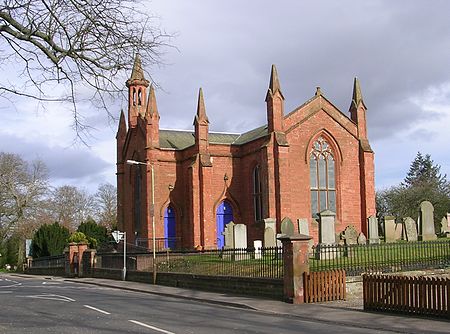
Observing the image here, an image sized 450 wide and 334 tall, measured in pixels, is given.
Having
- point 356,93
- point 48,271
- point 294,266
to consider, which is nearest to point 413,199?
point 356,93

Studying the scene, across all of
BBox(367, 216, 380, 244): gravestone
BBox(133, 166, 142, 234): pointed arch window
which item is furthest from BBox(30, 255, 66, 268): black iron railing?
BBox(367, 216, 380, 244): gravestone

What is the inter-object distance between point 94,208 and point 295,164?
60090 millimetres

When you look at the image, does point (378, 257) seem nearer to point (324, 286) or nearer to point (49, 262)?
point (324, 286)

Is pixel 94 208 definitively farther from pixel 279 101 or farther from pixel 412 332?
pixel 412 332

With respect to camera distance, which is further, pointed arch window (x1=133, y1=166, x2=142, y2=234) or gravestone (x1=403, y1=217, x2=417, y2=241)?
pointed arch window (x1=133, y1=166, x2=142, y2=234)

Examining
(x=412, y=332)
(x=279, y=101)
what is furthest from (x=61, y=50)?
(x=279, y=101)

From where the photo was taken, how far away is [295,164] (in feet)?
128

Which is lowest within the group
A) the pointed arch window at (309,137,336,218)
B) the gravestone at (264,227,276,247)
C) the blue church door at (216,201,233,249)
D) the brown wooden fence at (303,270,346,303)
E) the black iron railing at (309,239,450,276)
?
the brown wooden fence at (303,270,346,303)

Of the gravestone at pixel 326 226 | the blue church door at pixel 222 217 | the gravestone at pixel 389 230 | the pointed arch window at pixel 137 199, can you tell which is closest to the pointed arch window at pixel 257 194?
the blue church door at pixel 222 217

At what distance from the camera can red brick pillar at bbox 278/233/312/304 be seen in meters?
18.5

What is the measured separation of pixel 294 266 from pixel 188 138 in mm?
31734

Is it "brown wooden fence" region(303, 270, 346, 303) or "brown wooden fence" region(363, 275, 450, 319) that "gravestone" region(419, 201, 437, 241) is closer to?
"brown wooden fence" region(303, 270, 346, 303)

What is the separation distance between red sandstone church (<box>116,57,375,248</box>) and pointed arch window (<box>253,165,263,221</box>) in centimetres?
7

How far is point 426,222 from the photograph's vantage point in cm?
2978
